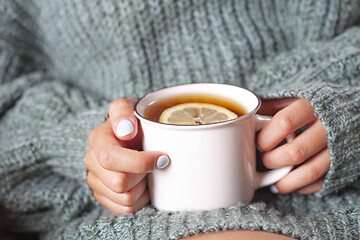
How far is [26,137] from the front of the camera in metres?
0.75

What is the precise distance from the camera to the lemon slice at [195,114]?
1.65 ft

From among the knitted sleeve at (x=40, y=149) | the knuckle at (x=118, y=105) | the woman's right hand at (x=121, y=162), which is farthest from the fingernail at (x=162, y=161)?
the knitted sleeve at (x=40, y=149)

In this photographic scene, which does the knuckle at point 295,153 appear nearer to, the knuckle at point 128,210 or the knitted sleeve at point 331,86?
the knitted sleeve at point 331,86

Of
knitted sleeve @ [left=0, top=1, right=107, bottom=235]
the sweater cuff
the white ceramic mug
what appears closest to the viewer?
the white ceramic mug

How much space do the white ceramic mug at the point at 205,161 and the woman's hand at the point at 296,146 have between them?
0.08 ft

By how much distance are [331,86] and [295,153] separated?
16cm

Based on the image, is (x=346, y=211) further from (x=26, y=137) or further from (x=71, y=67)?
(x=71, y=67)

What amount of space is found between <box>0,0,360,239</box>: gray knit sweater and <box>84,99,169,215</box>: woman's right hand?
0.25ft

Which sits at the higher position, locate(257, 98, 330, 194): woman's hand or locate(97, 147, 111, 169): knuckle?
locate(97, 147, 111, 169): knuckle

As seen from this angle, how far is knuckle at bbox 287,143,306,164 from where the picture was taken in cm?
53

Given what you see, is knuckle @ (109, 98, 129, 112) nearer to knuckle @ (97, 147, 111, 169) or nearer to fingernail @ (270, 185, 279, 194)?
knuckle @ (97, 147, 111, 169)

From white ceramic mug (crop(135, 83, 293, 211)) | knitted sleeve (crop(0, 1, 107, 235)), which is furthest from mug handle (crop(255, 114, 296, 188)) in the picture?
knitted sleeve (crop(0, 1, 107, 235))

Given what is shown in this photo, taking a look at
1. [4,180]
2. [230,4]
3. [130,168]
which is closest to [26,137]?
[4,180]

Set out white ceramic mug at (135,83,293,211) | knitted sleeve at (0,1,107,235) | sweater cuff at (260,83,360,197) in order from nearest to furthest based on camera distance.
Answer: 1. white ceramic mug at (135,83,293,211)
2. sweater cuff at (260,83,360,197)
3. knitted sleeve at (0,1,107,235)
